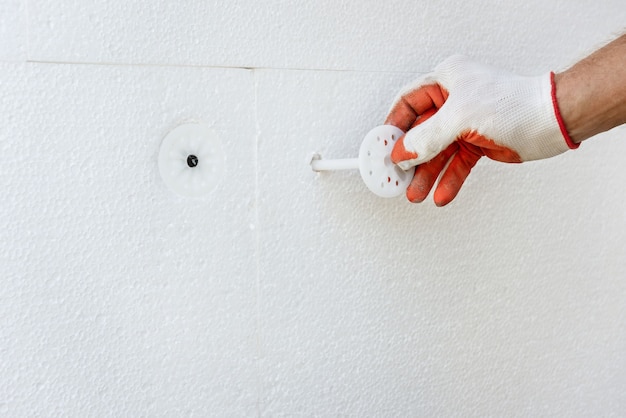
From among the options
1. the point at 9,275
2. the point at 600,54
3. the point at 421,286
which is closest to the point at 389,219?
the point at 421,286

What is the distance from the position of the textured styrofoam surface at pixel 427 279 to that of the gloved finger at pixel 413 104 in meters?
0.06

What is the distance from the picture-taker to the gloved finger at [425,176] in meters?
1.08

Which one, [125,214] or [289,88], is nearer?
[125,214]

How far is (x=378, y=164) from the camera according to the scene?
1.03 meters

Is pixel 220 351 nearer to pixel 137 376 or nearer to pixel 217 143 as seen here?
pixel 137 376

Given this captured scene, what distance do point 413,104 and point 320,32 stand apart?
184mm

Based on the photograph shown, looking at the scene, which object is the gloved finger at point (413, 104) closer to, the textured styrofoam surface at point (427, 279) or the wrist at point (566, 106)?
the textured styrofoam surface at point (427, 279)

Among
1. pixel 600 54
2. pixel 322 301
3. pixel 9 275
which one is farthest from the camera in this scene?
pixel 322 301

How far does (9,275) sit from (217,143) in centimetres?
34

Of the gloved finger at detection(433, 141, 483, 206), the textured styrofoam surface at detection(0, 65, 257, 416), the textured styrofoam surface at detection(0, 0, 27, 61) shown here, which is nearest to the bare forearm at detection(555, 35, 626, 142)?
the gloved finger at detection(433, 141, 483, 206)

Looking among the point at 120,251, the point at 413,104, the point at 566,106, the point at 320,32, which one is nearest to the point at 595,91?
the point at 566,106

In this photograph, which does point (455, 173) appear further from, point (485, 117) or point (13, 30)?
point (13, 30)

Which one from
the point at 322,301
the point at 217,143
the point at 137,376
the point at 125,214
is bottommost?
the point at 137,376

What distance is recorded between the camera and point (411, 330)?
118 centimetres
